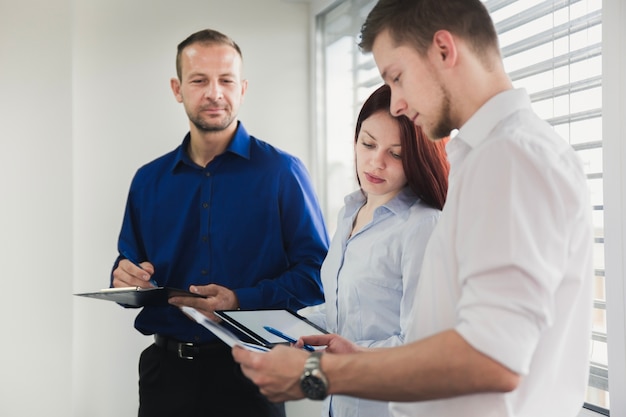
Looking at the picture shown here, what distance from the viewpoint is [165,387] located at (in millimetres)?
2367

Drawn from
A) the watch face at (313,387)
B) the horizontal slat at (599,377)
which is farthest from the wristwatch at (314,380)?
the horizontal slat at (599,377)

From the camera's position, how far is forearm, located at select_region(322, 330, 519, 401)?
964 millimetres

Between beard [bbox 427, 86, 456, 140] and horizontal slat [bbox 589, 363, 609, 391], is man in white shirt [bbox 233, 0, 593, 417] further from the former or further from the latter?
horizontal slat [bbox 589, 363, 609, 391]

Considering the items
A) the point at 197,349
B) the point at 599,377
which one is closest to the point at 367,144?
the point at 599,377

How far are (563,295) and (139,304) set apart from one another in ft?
4.42

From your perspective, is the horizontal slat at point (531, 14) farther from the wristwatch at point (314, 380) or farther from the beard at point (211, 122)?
the wristwatch at point (314, 380)

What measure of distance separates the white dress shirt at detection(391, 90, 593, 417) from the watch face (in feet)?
0.68

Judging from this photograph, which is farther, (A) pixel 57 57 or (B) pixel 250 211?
(A) pixel 57 57

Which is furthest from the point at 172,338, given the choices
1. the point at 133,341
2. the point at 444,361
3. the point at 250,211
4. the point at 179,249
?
Answer: the point at 444,361

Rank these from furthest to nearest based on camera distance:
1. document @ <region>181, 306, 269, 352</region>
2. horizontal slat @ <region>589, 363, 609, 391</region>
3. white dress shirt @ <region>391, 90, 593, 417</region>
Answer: horizontal slat @ <region>589, 363, 609, 391</region> → document @ <region>181, 306, 269, 352</region> → white dress shirt @ <region>391, 90, 593, 417</region>

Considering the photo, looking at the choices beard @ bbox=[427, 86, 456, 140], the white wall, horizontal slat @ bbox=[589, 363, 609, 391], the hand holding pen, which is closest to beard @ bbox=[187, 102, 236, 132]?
the hand holding pen

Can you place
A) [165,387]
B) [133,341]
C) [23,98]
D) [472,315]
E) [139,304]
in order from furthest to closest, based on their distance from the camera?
[133,341]
[23,98]
[165,387]
[139,304]
[472,315]

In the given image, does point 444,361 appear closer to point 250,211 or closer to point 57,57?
point 250,211

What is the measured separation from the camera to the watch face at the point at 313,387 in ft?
3.45
